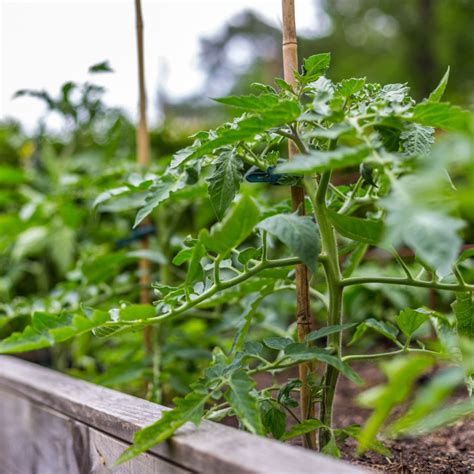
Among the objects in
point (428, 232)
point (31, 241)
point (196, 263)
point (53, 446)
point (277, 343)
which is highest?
point (428, 232)

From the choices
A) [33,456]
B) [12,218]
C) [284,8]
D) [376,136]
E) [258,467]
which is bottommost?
[33,456]

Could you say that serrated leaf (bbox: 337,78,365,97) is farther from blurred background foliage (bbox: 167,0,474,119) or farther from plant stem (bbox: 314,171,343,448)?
blurred background foliage (bbox: 167,0,474,119)

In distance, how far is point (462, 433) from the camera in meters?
1.19

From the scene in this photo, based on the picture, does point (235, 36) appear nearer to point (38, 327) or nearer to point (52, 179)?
point (52, 179)

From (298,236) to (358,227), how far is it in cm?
10

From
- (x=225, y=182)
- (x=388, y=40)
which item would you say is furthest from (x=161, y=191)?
(x=388, y=40)

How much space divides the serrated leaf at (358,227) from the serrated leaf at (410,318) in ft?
0.47

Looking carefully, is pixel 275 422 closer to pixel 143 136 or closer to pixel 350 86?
pixel 350 86

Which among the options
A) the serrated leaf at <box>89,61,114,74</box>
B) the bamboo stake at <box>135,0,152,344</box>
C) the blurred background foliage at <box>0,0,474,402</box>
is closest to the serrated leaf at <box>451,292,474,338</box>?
the blurred background foliage at <box>0,0,474,402</box>

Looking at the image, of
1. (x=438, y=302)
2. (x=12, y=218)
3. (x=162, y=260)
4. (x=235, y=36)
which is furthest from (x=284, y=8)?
(x=235, y=36)

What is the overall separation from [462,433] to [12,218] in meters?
1.53

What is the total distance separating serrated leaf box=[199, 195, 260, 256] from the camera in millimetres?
652

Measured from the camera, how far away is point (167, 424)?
2.31 feet

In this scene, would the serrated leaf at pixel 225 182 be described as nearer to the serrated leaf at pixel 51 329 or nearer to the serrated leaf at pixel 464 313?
the serrated leaf at pixel 51 329
